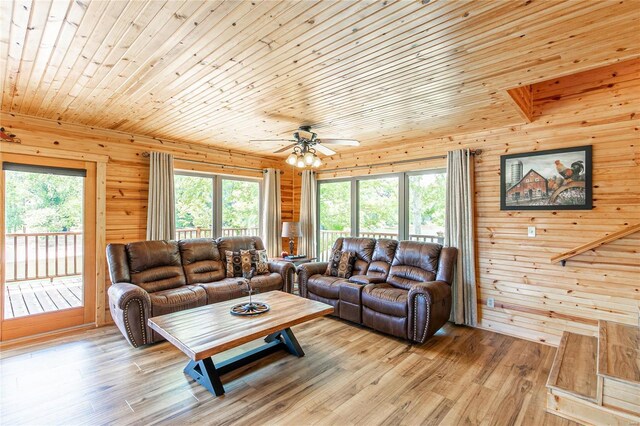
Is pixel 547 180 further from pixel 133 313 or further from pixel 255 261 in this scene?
pixel 133 313

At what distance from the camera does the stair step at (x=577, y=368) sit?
7.35ft

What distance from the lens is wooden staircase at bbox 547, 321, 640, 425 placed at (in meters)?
2.05

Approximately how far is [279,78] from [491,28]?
1.55 meters

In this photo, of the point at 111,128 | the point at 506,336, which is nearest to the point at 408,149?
the point at 506,336

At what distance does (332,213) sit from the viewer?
6.05m

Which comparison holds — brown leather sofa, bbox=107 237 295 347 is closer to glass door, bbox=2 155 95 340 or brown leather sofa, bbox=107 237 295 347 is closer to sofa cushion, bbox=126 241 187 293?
sofa cushion, bbox=126 241 187 293

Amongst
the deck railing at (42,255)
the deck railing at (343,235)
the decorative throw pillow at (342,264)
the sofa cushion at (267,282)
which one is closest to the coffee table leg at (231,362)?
the sofa cushion at (267,282)

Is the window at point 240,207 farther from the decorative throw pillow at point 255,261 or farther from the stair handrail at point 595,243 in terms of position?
the stair handrail at point 595,243

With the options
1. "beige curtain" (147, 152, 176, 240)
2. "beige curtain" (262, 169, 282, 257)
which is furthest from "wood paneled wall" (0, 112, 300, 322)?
"beige curtain" (262, 169, 282, 257)

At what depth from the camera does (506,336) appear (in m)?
3.75

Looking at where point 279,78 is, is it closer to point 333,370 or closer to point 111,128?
point 333,370

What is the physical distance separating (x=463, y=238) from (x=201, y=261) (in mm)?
3718

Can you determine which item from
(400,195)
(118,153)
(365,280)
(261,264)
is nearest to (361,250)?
(365,280)

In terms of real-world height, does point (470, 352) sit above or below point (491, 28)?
below
